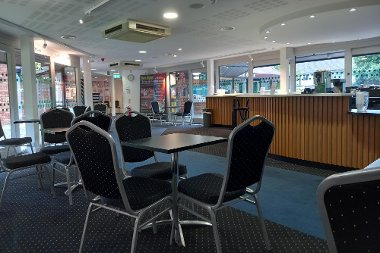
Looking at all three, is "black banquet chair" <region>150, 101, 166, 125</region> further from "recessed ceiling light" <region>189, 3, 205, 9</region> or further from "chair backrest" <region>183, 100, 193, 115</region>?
"recessed ceiling light" <region>189, 3, 205, 9</region>

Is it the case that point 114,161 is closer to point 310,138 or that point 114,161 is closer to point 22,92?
point 310,138

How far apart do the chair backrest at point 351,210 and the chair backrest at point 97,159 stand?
1281 millimetres

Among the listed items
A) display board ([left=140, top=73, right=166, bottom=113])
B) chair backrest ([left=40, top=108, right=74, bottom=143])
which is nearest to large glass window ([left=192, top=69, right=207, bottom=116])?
display board ([left=140, top=73, right=166, bottom=113])

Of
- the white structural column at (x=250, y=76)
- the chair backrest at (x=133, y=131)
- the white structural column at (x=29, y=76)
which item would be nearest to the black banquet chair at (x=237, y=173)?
the chair backrest at (x=133, y=131)

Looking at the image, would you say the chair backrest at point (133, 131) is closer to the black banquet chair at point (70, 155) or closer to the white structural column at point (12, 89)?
A: the black banquet chair at point (70, 155)

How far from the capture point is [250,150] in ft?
6.47

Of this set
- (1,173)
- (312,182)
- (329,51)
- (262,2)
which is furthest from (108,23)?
(329,51)

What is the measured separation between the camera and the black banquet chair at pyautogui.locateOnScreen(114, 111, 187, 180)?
105 inches

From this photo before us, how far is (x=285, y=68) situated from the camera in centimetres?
887

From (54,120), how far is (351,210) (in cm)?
438

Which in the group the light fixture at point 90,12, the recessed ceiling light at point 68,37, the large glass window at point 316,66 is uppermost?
the recessed ceiling light at point 68,37

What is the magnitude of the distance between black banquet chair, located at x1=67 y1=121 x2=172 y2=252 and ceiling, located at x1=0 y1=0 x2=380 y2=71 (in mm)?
2936

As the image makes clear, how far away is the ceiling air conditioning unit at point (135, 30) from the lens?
16.6 feet

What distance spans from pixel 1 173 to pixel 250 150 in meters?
4.28
